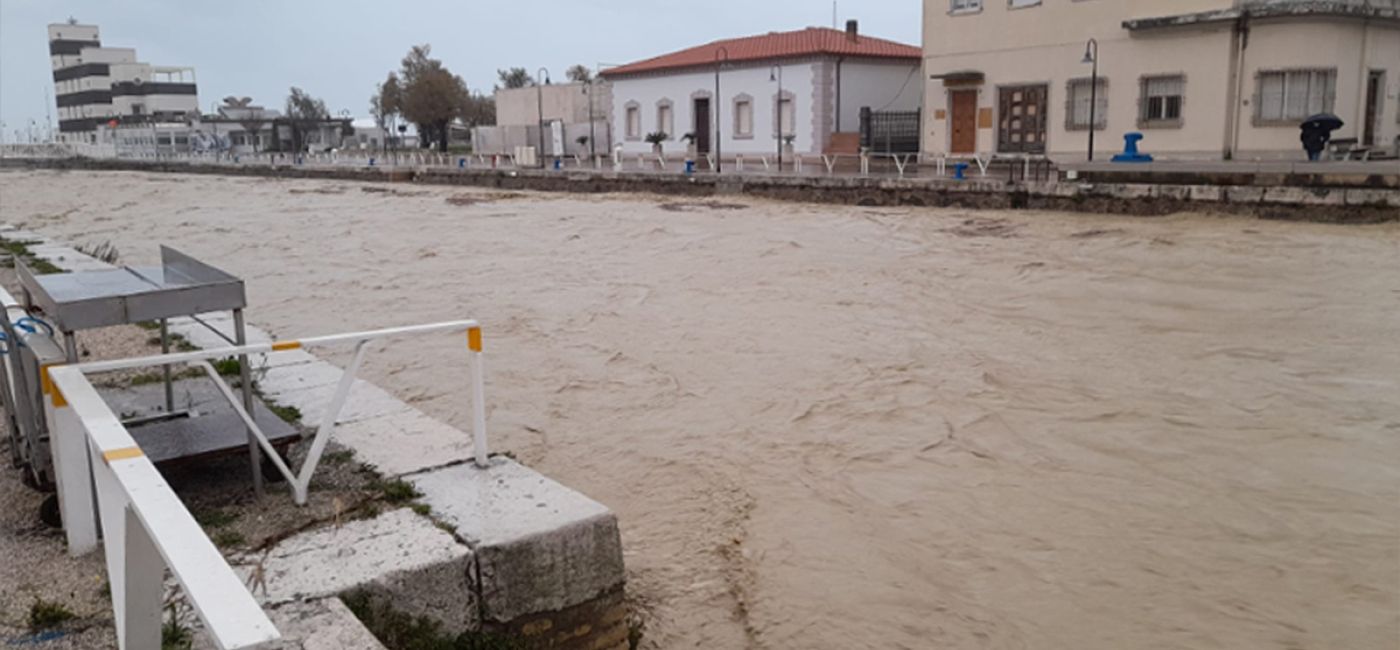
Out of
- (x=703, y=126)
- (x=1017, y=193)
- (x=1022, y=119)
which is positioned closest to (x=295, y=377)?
(x=1017, y=193)

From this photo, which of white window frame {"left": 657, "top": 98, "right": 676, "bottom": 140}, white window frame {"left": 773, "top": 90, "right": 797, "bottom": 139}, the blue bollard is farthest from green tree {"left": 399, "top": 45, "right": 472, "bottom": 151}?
the blue bollard

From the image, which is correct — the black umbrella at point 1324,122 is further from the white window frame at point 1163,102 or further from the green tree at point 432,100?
Answer: the green tree at point 432,100

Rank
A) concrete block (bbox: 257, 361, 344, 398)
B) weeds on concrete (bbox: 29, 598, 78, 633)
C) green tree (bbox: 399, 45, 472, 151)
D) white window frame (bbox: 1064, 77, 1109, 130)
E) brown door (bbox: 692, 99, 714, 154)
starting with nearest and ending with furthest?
weeds on concrete (bbox: 29, 598, 78, 633)
concrete block (bbox: 257, 361, 344, 398)
white window frame (bbox: 1064, 77, 1109, 130)
brown door (bbox: 692, 99, 714, 154)
green tree (bbox: 399, 45, 472, 151)

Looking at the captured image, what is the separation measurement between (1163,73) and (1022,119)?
3.64 metres

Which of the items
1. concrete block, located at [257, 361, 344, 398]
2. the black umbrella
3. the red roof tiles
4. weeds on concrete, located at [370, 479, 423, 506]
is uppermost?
the red roof tiles

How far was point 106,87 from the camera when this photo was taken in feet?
277

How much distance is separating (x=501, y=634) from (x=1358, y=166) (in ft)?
56.2

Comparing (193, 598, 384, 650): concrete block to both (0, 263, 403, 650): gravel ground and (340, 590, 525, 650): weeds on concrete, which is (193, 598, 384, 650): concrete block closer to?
(340, 590, 525, 650): weeds on concrete

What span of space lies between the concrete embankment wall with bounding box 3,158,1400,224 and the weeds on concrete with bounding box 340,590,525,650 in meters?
15.5

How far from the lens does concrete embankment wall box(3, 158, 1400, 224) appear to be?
51.6ft

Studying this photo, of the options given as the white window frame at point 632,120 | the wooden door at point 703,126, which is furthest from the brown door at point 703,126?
the white window frame at point 632,120

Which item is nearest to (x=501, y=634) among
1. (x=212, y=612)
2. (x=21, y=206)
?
(x=212, y=612)

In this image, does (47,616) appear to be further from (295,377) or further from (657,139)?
(657,139)

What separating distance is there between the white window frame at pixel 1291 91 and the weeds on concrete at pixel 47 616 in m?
22.8
